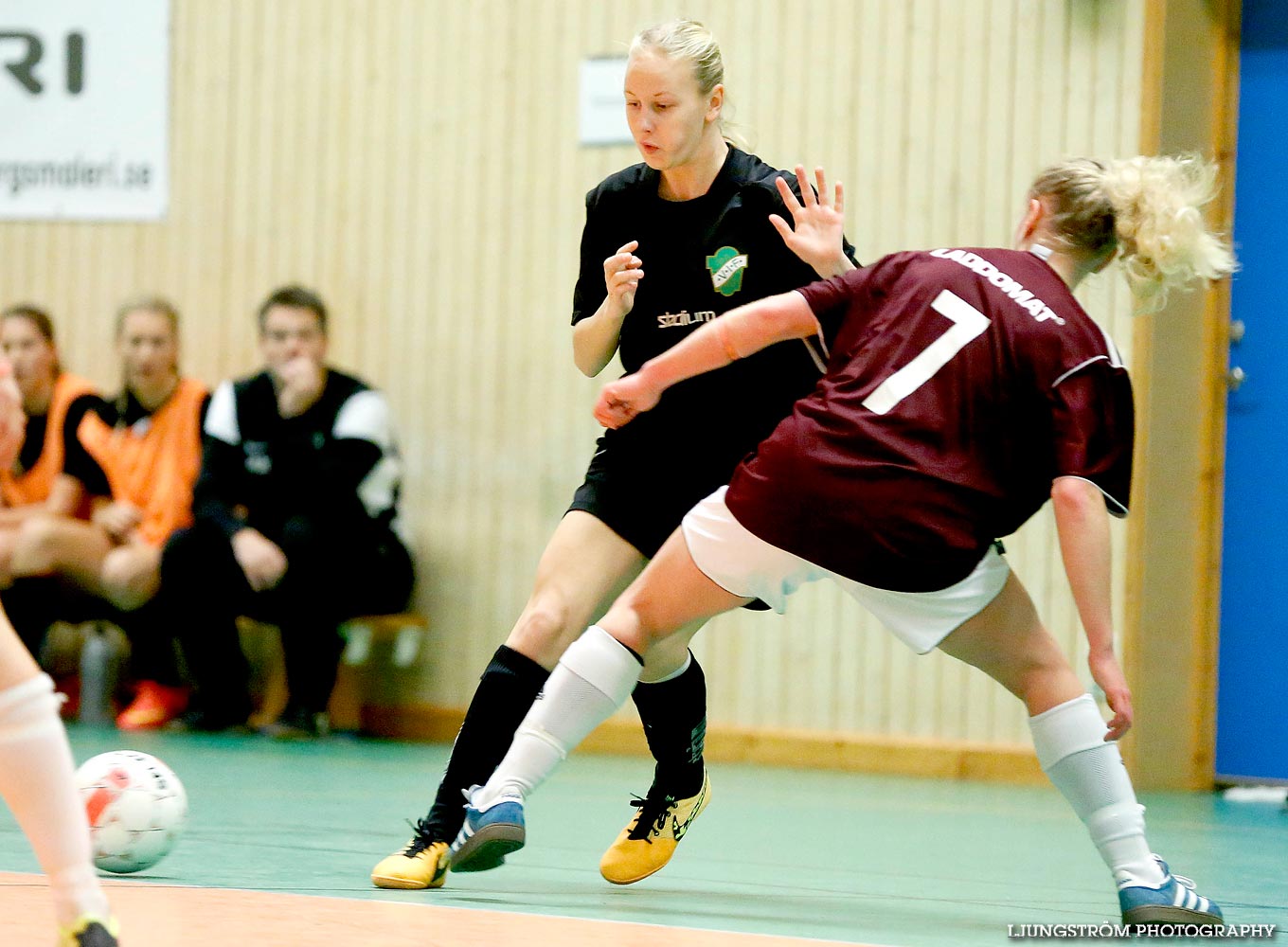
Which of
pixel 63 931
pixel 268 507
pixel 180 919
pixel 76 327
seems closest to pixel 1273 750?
pixel 268 507

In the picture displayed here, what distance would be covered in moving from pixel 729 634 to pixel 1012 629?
3.73 meters

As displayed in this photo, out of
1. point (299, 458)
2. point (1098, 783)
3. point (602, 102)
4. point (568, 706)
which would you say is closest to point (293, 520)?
point (299, 458)

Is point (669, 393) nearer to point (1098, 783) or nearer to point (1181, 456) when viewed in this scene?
point (1098, 783)

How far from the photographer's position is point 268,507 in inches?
276

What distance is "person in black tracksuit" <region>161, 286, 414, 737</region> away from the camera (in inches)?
268

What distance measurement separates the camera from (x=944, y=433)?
9.69 ft

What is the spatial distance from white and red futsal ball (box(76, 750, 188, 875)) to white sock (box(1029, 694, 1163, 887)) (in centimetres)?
165

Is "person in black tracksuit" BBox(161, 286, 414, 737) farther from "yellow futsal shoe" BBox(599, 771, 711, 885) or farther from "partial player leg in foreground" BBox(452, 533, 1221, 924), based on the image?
"partial player leg in foreground" BBox(452, 533, 1221, 924)

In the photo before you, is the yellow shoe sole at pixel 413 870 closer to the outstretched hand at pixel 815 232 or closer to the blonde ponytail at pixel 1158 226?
the outstretched hand at pixel 815 232

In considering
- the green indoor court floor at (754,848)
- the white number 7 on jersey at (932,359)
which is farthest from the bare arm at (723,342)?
the green indoor court floor at (754,848)

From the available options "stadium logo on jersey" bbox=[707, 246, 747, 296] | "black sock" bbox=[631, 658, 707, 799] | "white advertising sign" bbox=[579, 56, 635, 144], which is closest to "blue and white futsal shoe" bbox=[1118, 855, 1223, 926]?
"black sock" bbox=[631, 658, 707, 799]

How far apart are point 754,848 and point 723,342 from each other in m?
1.72

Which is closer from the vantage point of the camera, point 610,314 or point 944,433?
point 944,433

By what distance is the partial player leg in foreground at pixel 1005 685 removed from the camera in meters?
2.96
